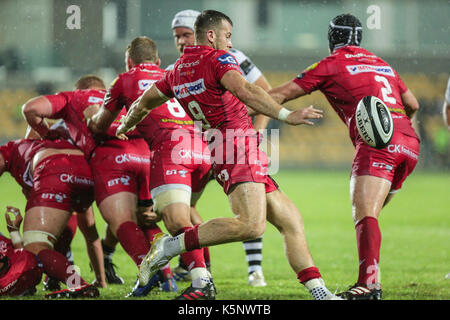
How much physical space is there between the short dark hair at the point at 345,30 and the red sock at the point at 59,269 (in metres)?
2.92

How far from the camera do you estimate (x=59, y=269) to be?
17.1ft

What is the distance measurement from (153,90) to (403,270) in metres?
3.66

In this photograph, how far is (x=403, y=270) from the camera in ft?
23.0

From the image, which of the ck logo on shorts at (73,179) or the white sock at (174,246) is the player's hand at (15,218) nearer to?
the ck logo on shorts at (73,179)

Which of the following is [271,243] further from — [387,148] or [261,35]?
[261,35]

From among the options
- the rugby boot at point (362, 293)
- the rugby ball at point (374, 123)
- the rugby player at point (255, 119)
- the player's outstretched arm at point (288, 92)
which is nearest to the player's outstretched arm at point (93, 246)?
the rugby player at point (255, 119)

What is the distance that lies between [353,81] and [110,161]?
7.37 feet

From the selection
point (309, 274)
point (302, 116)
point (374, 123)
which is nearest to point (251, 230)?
point (309, 274)

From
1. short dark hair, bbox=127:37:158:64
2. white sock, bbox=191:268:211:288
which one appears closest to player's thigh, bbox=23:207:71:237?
white sock, bbox=191:268:211:288

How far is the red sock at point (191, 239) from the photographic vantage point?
4.67m

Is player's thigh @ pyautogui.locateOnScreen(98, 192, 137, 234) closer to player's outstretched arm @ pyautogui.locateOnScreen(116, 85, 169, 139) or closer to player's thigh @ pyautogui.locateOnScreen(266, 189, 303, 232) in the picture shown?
player's outstretched arm @ pyautogui.locateOnScreen(116, 85, 169, 139)

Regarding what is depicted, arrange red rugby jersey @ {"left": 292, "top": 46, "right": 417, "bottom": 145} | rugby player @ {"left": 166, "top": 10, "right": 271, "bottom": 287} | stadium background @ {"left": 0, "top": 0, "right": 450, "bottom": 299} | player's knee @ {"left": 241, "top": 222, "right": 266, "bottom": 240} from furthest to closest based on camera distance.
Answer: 1. stadium background @ {"left": 0, "top": 0, "right": 450, "bottom": 299}
2. rugby player @ {"left": 166, "top": 10, "right": 271, "bottom": 287}
3. red rugby jersey @ {"left": 292, "top": 46, "right": 417, "bottom": 145}
4. player's knee @ {"left": 241, "top": 222, "right": 266, "bottom": 240}

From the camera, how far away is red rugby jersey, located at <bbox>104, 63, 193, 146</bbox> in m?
5.55

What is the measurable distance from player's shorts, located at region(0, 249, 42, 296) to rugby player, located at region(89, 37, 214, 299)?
109cm
